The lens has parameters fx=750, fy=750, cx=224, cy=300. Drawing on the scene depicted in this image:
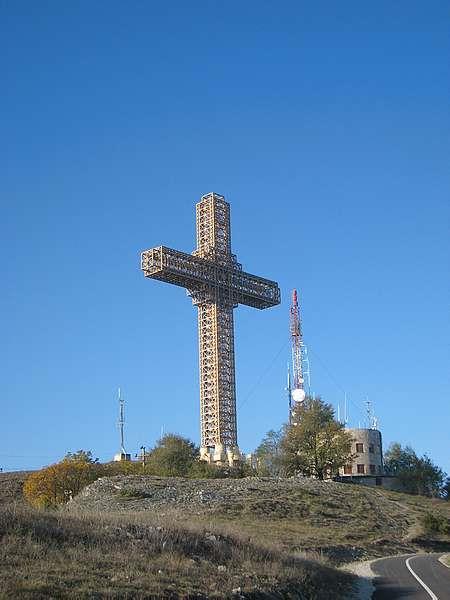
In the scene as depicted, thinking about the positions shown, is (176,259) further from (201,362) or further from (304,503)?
(304,503)

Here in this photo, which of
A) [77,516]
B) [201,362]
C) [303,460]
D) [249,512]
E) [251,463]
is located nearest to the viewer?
[77,516]

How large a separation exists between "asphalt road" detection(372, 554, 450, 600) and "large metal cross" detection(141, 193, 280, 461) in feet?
218

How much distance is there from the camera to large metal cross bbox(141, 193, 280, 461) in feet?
349

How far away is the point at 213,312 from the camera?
108938 mm

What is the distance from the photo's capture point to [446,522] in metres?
56.7

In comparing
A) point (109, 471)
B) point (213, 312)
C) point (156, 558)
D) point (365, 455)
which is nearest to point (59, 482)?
point (109, 471)

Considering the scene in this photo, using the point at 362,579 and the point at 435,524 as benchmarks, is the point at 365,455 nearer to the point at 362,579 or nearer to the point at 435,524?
the point at 435,524

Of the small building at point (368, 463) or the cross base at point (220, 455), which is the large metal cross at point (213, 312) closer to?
the cross base at point (220, 455)

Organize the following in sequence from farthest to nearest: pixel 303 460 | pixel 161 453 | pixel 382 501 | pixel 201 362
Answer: pixel 201 362 → pixel 161 453 → pixel 303 460 → pixel 382 501

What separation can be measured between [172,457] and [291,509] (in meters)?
Answer: 40.1

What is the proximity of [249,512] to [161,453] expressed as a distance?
143 feet

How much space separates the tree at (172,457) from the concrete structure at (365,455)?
72.0 feet

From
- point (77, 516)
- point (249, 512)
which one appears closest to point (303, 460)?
point (249, 512)

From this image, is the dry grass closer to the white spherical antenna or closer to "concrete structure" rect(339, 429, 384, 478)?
"concrete structure" rect(339, 429, 384, 478)
